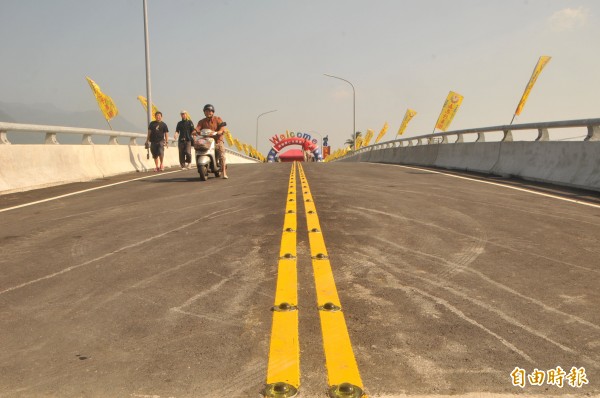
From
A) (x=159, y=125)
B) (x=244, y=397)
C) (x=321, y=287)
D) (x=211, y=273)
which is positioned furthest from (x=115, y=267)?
(x=159, y=125)

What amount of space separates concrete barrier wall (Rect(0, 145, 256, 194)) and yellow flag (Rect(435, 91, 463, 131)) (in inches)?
847

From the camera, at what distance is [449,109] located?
114ft

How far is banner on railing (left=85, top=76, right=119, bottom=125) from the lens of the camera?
84.5ft

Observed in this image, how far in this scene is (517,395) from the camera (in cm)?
247

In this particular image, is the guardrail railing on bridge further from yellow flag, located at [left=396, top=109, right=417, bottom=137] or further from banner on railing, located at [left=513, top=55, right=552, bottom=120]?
yellow flag, located at [left=396, top=109, right=417, bottom=137]

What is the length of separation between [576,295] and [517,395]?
1.76 meters

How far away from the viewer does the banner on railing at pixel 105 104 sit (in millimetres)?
25750

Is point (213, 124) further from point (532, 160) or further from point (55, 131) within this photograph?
point (532, 160)

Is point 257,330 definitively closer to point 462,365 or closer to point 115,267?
point 462,365

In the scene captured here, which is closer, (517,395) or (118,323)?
(517,395)

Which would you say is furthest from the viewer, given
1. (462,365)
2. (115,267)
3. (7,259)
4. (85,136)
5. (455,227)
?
(85,136)

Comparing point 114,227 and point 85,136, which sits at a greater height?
point 85,136

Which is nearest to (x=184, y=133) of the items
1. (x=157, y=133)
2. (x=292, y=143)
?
(x=157, y=133)

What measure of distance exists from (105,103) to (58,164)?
12801 millimetres
